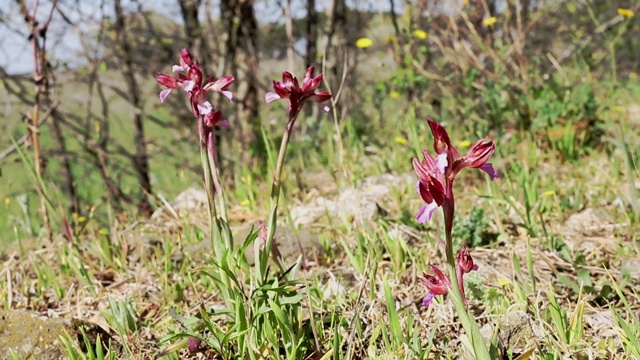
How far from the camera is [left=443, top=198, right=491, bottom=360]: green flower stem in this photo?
1166 mm

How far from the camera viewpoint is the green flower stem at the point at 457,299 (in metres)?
1.17

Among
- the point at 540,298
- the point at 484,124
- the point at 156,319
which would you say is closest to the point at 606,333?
the point at 540,298

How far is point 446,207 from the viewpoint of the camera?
1166mm

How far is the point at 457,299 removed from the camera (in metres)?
1.19

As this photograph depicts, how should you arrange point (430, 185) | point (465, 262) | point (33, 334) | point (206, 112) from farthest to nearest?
1. point (33, 334)
2. point (206, 112)
3. point (465, 262)
4. point (430, 185)

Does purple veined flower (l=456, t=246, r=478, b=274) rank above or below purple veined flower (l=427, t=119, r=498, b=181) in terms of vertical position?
below

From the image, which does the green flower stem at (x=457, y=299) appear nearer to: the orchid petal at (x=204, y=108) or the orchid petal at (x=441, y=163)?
the orchid petal at (x=441, y=163)

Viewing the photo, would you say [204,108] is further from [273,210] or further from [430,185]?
[430,185]

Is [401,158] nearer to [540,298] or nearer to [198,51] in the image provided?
[540,298]

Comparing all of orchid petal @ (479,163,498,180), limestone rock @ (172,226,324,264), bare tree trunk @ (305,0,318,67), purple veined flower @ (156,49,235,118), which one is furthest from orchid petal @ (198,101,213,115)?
bare tree trunk @ (305,0,318,67)

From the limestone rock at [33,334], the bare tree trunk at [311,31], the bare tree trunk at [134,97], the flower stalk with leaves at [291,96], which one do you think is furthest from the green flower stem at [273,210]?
the bare tree trunk at [311,31]

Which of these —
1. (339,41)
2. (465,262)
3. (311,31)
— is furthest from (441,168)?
(311,31)

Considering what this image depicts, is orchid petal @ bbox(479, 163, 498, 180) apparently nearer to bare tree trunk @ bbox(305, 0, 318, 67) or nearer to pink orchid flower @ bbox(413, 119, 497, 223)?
pink orchid flower @ bbox(413, 119, 497, 223)

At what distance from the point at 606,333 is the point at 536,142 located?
2141 millimetres
